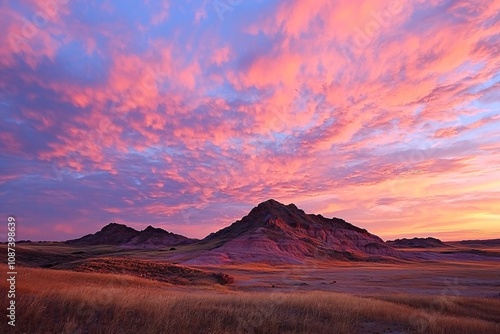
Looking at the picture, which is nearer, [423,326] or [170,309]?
[170,309]

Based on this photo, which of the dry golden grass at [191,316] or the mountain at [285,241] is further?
the mountain at [285,241]

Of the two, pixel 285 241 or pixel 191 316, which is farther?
pixel 285 241

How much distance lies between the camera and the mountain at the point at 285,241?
92.0 meters

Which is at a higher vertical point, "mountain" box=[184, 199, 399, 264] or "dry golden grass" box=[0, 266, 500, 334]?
"mountain" box=[184, 199, 399, 264]

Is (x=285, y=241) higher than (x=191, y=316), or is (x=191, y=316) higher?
(x=285, y=241)

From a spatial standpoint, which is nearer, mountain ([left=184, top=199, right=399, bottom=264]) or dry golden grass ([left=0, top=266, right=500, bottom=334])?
dry golden grass ([left=0, top=266, right=500, bottom=334])

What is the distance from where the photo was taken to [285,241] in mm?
108000

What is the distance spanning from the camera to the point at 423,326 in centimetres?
1175

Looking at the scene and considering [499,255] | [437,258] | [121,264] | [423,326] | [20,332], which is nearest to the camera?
[20,332]

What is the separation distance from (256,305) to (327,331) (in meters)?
2.82

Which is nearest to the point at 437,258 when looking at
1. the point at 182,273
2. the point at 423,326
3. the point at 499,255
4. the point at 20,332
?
the point at 499,255

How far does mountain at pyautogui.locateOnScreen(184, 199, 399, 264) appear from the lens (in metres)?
92.0

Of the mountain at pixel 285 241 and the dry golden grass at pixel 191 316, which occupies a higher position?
the mountain at pixel 285 241

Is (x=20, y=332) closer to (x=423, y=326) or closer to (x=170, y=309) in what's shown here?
(x=170, y=309)
